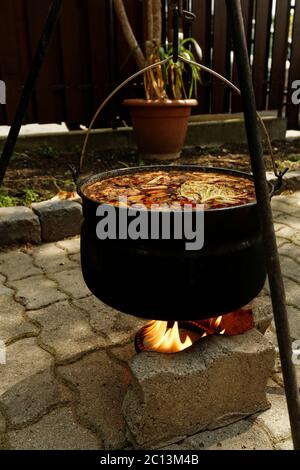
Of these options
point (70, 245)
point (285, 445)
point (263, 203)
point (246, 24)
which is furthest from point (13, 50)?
point (285, 445)

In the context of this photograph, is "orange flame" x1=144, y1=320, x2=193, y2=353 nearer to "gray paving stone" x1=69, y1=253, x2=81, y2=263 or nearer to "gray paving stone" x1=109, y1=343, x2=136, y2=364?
"gray paving stone" x1=109, y1=343, x2=136, y2=364

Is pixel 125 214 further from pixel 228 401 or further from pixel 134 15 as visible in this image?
pixel 134 15

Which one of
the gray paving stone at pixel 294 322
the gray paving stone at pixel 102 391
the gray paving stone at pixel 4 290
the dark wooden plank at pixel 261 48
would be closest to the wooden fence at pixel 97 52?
the dark wooden plank at pixel 261 48

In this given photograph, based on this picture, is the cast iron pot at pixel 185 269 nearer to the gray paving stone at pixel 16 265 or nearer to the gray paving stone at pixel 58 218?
the gray paving stone at pixel 16 265


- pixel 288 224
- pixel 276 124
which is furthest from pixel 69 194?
pixel 276 124

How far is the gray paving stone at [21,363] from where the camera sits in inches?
81.8

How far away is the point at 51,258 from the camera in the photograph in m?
3.39

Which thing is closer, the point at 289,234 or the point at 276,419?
the point at 276,419

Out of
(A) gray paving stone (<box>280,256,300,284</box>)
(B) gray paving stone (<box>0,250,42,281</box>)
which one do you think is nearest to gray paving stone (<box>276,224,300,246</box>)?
(A) gray paving stone (<box>280,256,300,284</box>)

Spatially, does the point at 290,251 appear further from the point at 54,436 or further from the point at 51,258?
the point at 54,436

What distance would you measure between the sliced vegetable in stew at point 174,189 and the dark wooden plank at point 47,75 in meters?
3.60

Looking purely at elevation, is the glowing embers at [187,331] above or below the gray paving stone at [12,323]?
above

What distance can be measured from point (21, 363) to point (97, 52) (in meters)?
4.38

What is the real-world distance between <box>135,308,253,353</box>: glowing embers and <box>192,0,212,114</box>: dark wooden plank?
15.3ft
